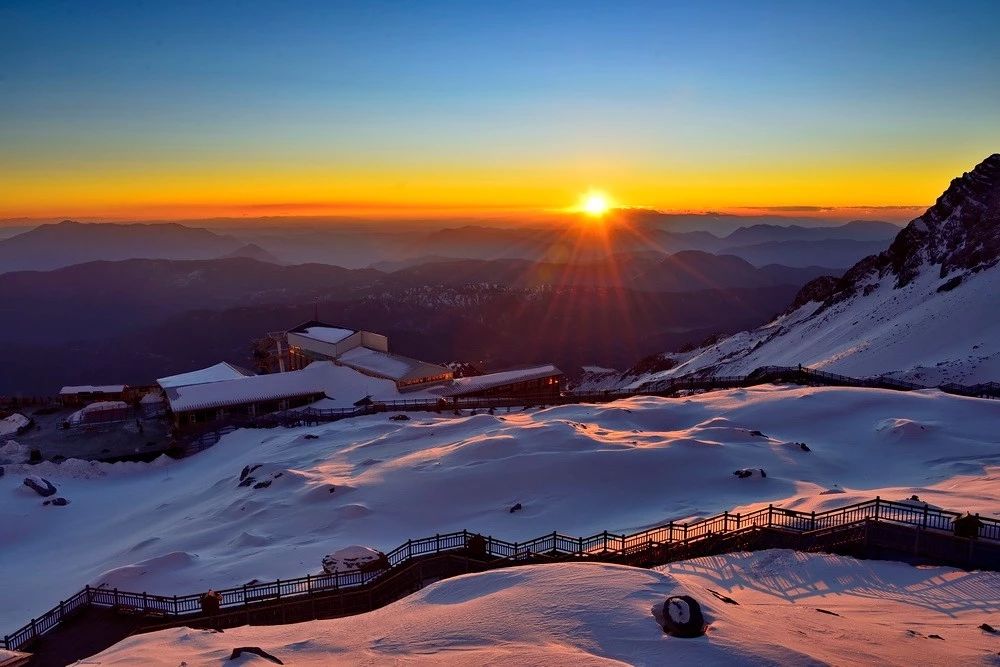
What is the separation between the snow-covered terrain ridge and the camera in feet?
177

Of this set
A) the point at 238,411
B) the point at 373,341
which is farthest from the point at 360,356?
the point at 238,411

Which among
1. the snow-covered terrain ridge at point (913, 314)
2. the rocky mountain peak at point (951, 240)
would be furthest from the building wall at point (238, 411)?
the rocky mountain peak at point (951, 240)

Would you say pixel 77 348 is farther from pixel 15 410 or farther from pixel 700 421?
pixel 700 421

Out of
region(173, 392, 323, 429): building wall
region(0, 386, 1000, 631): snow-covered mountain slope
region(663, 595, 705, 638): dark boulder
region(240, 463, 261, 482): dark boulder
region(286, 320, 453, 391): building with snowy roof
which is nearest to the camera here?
region(663, 595, 705, 638): dark boulder

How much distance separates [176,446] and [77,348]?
540 feet

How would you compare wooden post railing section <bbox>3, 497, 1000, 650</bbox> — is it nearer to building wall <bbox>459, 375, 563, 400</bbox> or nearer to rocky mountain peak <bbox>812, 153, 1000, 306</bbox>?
building wall <bbox>459, 375, 563, 400</bbox>

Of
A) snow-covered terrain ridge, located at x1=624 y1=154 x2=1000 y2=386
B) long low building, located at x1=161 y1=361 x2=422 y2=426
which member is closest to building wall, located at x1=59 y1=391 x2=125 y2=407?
long low building, located at x1=161 y1=361 x2=422 y2=426

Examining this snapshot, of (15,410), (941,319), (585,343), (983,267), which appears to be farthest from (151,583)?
(585,343)

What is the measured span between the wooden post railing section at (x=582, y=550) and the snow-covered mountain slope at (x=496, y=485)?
159 centimetres

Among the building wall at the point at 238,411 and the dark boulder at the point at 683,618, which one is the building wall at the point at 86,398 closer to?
the building wall at the point at 238,411

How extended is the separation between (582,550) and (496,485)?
7842 mm

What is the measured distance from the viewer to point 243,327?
193 meters

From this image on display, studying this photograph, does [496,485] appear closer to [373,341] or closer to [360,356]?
[360,356]

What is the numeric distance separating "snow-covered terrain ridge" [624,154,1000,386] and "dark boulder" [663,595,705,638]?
4470 centimetres
